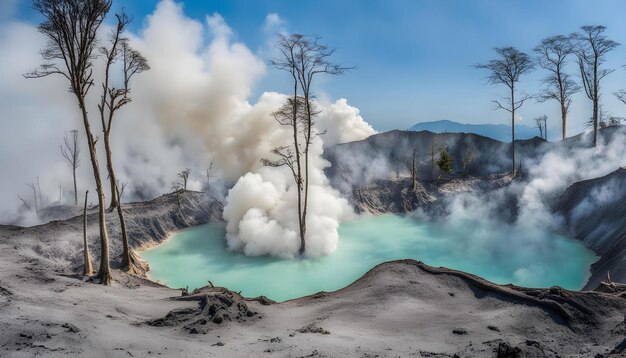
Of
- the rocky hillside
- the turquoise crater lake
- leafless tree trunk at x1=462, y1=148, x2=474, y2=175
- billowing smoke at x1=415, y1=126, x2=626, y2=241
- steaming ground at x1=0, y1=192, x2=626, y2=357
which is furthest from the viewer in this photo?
leafless tree trunk at x1=462, y1=148, x2=474, y2=175

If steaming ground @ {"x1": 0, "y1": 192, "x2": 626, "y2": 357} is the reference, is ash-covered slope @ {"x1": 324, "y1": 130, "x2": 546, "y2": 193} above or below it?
above

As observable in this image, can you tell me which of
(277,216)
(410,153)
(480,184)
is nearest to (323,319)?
(277,216)

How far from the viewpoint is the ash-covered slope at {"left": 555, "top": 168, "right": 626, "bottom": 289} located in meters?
17.8

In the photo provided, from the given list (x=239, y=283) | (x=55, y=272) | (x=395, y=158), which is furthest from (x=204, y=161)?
(x=55, y=272)

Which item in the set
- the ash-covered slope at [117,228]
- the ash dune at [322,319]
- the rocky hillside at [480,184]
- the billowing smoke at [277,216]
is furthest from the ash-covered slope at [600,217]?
the ash-covered slope at [117,228]

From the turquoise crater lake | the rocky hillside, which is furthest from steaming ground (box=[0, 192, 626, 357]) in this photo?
the rocky hillside

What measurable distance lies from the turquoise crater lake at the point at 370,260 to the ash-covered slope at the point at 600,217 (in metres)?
0.84

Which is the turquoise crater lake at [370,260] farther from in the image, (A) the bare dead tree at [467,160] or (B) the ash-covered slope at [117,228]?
(A) the bare dead tree at [467,160]

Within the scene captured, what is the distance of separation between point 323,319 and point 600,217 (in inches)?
877

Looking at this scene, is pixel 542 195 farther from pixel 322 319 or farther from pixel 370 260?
pixel 322 319

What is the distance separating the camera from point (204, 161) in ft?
148

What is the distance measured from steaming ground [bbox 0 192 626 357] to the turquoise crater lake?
5197 mm

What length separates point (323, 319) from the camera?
1054cm

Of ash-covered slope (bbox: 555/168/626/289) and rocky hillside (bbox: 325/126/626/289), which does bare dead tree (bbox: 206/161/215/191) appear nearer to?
rocky hillside (bbox: 325/126/626/289)
